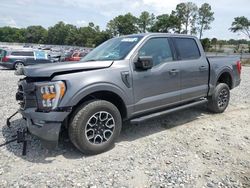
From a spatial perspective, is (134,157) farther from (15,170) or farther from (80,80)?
(15,170)

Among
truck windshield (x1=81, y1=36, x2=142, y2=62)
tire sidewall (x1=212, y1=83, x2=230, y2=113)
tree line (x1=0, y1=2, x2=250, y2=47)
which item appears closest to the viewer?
truck windshield (x1=81, y1=36, x2=142, y2=62)

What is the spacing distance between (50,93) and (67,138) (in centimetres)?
113

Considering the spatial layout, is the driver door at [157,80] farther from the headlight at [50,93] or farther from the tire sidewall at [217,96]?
the tire sidewall at [217,96]

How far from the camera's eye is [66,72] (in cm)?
372

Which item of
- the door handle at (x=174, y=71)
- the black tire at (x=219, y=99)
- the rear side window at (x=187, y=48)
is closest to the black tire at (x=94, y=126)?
the door handle at (x=174, y=71)

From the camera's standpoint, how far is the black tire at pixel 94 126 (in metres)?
3.73

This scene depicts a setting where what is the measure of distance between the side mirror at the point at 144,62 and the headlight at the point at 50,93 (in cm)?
133

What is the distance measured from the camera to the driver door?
4375mm

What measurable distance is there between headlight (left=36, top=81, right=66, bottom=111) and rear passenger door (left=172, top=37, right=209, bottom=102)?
2502 millimetres

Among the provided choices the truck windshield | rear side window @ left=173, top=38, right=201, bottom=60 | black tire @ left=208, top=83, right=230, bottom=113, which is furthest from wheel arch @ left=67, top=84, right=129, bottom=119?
black tire @ left=208, top=83, right=230, bottom=113

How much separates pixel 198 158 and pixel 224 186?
29.4 inches

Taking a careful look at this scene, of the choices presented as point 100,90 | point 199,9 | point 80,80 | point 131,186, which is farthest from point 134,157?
point 199,9

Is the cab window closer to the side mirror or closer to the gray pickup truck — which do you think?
the gray pickup truck

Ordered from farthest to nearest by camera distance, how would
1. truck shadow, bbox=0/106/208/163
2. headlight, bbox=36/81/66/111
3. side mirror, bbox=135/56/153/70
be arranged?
1. side mirror, bbox=135/56/153/70
2. truck shadow, bbox=0/106/208/163
3. headlight, bbox=36/81/66/111
